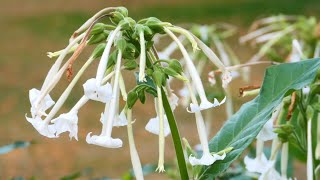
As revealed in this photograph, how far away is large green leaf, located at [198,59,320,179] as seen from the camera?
102 cm

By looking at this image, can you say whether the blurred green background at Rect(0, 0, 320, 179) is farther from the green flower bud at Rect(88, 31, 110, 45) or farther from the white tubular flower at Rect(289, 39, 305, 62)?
the green flower bud at Rect(88, 31, 110, 45)

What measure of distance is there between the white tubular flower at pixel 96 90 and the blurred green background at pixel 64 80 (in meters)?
0.82

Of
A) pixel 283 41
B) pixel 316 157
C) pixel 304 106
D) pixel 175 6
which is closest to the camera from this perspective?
pixel 304 106

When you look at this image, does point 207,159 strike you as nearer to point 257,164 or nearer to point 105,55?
point 105,55

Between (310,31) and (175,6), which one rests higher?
(310,31)

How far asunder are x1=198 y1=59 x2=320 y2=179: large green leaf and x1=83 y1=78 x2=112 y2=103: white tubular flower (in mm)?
193

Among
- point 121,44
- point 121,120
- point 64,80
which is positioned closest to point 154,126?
point 121,120

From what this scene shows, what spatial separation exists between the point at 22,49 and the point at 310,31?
5.80 metres

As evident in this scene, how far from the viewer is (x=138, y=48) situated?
99cm

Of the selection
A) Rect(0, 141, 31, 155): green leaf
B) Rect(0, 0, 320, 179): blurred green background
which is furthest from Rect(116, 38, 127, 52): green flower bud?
Rect(0, 0, 320, 179): blurred green background

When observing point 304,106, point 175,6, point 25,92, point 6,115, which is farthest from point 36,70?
point 304,106

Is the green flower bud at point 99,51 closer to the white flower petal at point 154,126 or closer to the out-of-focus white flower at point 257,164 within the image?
the white flower petal at point 154,126

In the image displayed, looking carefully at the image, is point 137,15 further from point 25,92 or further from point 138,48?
point 138,48

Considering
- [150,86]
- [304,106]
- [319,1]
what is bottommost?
[319,1]
